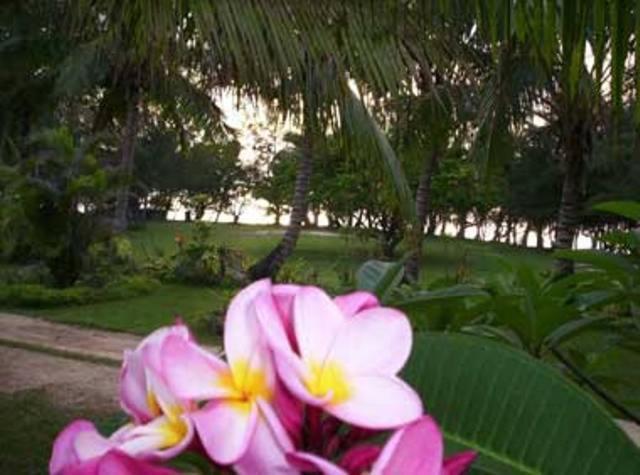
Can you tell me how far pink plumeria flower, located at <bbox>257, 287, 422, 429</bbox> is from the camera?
0.41m

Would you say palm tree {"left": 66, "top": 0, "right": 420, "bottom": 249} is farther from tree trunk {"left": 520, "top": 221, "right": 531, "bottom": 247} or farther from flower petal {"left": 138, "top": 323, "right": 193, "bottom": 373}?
tree trunk {"left": 520, "top": 221, "right": 531, "bottom": 247}

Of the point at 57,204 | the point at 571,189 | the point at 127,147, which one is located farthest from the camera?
the point at 127,147

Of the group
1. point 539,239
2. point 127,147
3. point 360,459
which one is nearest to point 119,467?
point 360,459

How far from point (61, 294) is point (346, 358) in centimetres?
1120

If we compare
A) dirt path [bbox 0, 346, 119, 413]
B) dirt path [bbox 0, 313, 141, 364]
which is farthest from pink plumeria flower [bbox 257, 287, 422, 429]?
dirt path [bbox 0, 313, 141, 364]

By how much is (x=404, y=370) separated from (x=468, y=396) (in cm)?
4

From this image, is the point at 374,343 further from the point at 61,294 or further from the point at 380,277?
the point at 61,294

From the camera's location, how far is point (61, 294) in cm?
1117

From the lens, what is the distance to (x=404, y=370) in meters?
0.55

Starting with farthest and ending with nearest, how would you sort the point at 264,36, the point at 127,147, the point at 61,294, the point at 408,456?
the point at 127,147 → the point at 61,294 → the point at 264,36 → the point at 408,456

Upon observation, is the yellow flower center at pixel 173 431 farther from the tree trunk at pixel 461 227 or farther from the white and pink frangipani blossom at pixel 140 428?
the tree trunk at pixel 461 227

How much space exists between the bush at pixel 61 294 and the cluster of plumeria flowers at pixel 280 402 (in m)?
11.0

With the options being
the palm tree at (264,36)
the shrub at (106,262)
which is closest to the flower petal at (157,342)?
the palm tree at (264,36)

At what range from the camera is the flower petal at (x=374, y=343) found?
442 mm
